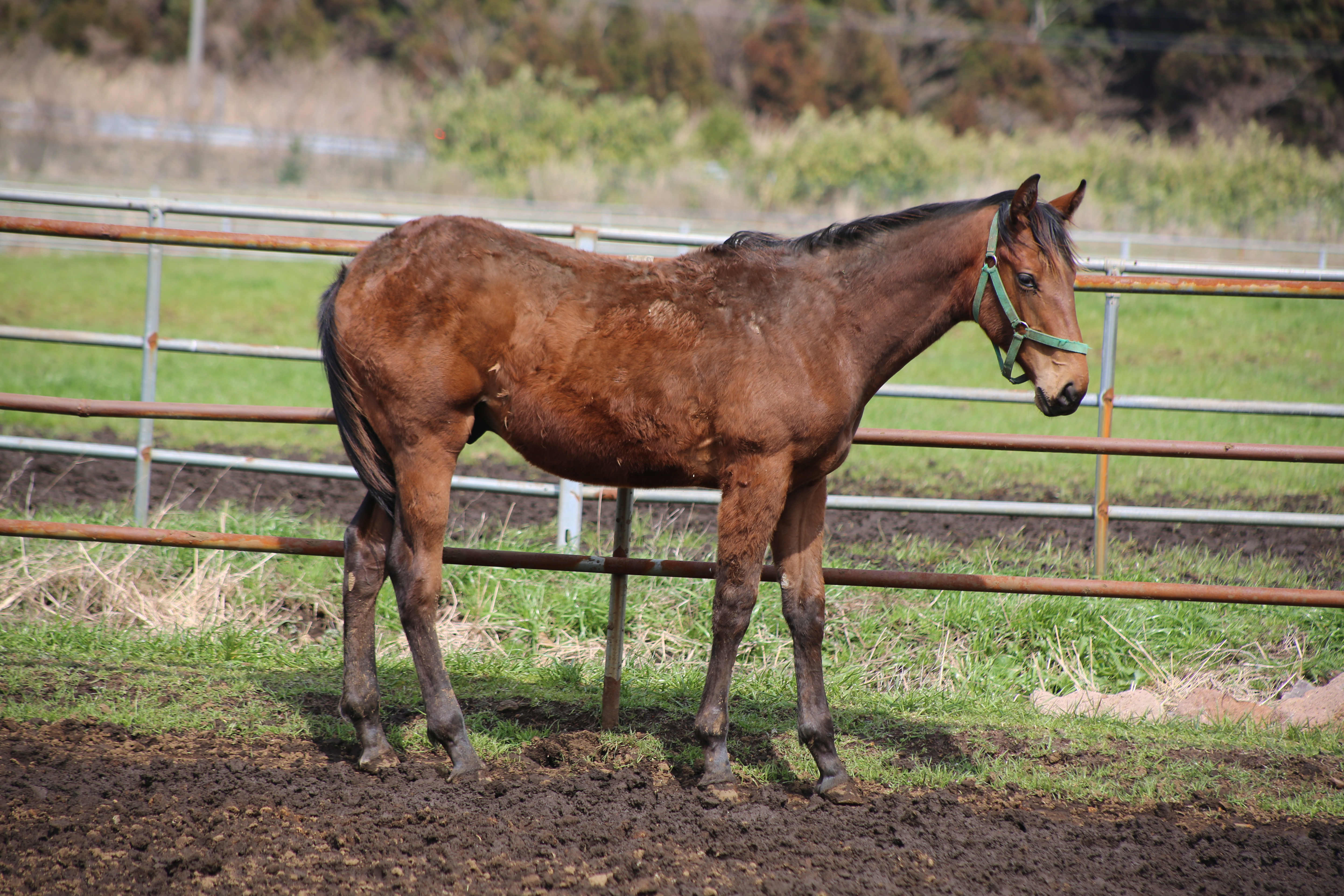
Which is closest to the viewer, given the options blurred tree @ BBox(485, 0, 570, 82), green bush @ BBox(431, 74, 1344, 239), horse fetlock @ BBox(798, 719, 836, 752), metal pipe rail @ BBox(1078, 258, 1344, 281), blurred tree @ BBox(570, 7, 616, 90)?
horse fetlock @ BBox(798, 719, 836, 752)

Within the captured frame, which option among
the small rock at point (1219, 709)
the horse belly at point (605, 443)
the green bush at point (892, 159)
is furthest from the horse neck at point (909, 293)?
the green bush at point (892, 159)

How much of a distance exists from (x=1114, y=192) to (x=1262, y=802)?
23.8 meters

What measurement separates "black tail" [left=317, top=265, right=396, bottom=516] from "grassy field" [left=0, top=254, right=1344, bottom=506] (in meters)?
4.68

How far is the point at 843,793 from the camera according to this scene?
3309 millimetres

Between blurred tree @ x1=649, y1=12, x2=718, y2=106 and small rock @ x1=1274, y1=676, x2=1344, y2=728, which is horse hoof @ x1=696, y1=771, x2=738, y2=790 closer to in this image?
small rock @ x1=1274, y1=676, x2=1344, y2=728

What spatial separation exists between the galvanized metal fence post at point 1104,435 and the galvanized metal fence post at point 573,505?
8.02 ft

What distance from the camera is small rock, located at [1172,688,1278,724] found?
13.9 ft

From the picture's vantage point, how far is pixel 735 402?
321cm

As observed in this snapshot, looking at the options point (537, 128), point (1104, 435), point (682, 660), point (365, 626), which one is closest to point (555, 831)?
point (365, 626)

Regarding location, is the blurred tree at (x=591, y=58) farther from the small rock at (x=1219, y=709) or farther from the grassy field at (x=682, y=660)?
the small rock at (x=1219, y=709)

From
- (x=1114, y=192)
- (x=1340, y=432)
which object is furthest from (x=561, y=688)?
(x=1114, y=192)

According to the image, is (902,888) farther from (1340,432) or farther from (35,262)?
(35,262)

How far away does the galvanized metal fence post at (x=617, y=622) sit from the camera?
12.6 feet

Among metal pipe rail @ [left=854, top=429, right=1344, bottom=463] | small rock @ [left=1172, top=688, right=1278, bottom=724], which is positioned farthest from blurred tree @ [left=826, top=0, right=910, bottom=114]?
metal pipe rail @ [left=854, top=429, right=1344, bottom=463]
